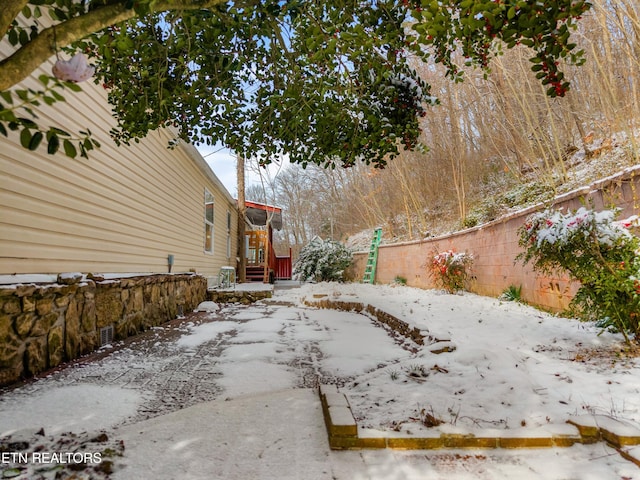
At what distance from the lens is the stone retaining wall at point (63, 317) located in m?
2.80

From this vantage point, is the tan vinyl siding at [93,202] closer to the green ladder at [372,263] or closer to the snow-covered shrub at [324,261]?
the snow-covered shrub at [324,261]

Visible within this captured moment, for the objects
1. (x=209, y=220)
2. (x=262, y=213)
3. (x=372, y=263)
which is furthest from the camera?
(x=262, y=213)

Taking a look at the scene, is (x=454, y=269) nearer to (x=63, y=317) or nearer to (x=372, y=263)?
(x=372, y=263)

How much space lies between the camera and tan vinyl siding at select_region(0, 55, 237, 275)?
312cm

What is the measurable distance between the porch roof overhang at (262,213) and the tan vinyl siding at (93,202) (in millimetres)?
6591

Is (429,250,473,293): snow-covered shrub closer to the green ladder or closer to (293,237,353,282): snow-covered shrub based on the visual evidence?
the green ladder

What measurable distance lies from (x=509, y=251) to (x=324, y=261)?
8431mm

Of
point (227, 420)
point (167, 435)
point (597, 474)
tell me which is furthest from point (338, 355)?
point (597, 474)

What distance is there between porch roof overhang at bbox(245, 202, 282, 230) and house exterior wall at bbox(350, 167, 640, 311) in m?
5.43

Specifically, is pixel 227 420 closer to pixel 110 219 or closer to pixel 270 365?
pixel 270 365

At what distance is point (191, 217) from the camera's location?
8.52m

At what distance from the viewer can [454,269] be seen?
25.7 feet

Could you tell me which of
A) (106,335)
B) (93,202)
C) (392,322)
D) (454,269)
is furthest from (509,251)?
(93,202)

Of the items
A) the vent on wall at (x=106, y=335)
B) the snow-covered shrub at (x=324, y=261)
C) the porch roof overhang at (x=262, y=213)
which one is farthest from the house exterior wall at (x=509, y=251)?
the porch roof overhang at (x=262, y=213)
